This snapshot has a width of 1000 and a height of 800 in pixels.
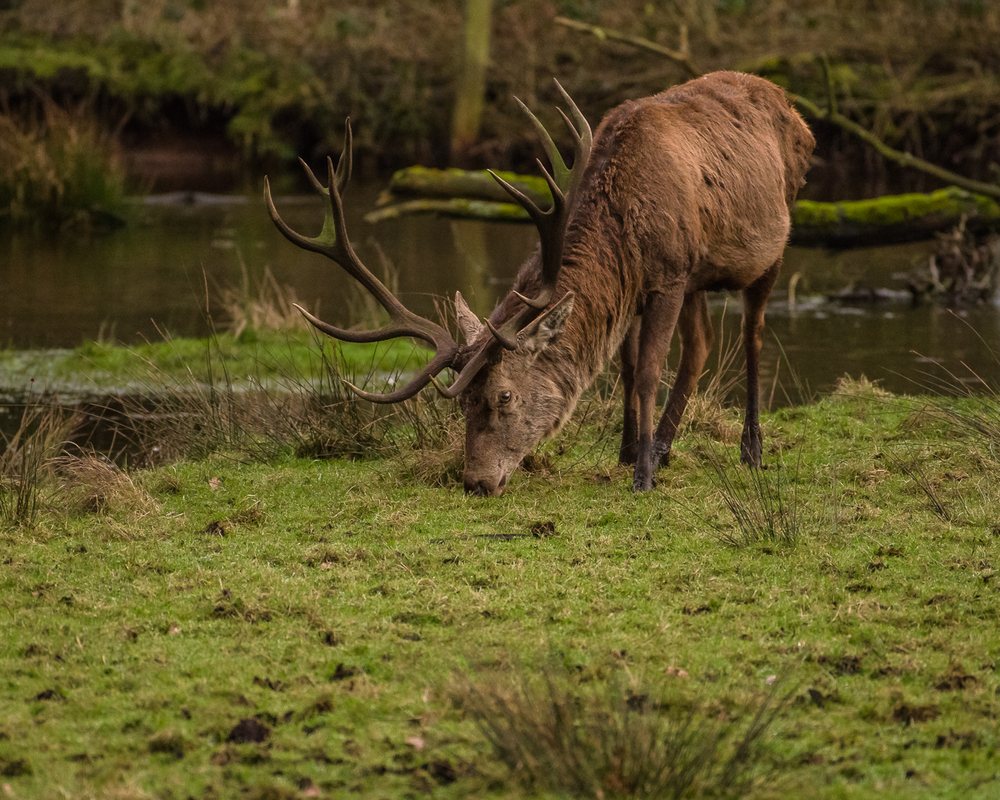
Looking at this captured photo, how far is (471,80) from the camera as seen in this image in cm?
2562

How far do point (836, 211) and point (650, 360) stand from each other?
8497 mm

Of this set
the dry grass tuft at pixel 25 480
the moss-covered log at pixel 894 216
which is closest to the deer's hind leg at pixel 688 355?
the dry grass tuft at pixel 25 480

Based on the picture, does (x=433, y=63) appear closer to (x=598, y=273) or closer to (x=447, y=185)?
(x=447, y=185)

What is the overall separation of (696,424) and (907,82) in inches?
664

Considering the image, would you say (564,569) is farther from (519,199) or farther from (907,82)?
(907,82)

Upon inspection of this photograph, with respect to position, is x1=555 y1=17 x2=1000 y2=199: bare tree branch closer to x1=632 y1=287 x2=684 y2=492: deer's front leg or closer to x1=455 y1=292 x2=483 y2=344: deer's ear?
x1=455 y1=292 x2=483 y2=344: deer's ear

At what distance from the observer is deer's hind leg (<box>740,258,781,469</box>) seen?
750 centimetres

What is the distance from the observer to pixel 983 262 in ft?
48.3

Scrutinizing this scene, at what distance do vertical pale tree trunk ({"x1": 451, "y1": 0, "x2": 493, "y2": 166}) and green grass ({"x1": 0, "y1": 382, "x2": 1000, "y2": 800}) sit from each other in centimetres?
1933

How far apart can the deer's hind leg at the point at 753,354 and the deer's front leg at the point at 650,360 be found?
2.78ft

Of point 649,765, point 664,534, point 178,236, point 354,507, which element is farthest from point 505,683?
point 178,236

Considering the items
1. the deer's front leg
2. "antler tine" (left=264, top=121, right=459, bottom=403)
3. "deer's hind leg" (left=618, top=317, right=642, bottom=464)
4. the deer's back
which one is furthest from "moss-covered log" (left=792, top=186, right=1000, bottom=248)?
"antler tine" (left=264, top=121, right=459, bottom=403)

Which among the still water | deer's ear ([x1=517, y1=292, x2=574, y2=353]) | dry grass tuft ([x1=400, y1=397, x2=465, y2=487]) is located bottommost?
the still water

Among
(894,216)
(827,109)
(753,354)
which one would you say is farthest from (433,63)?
(753,354)
